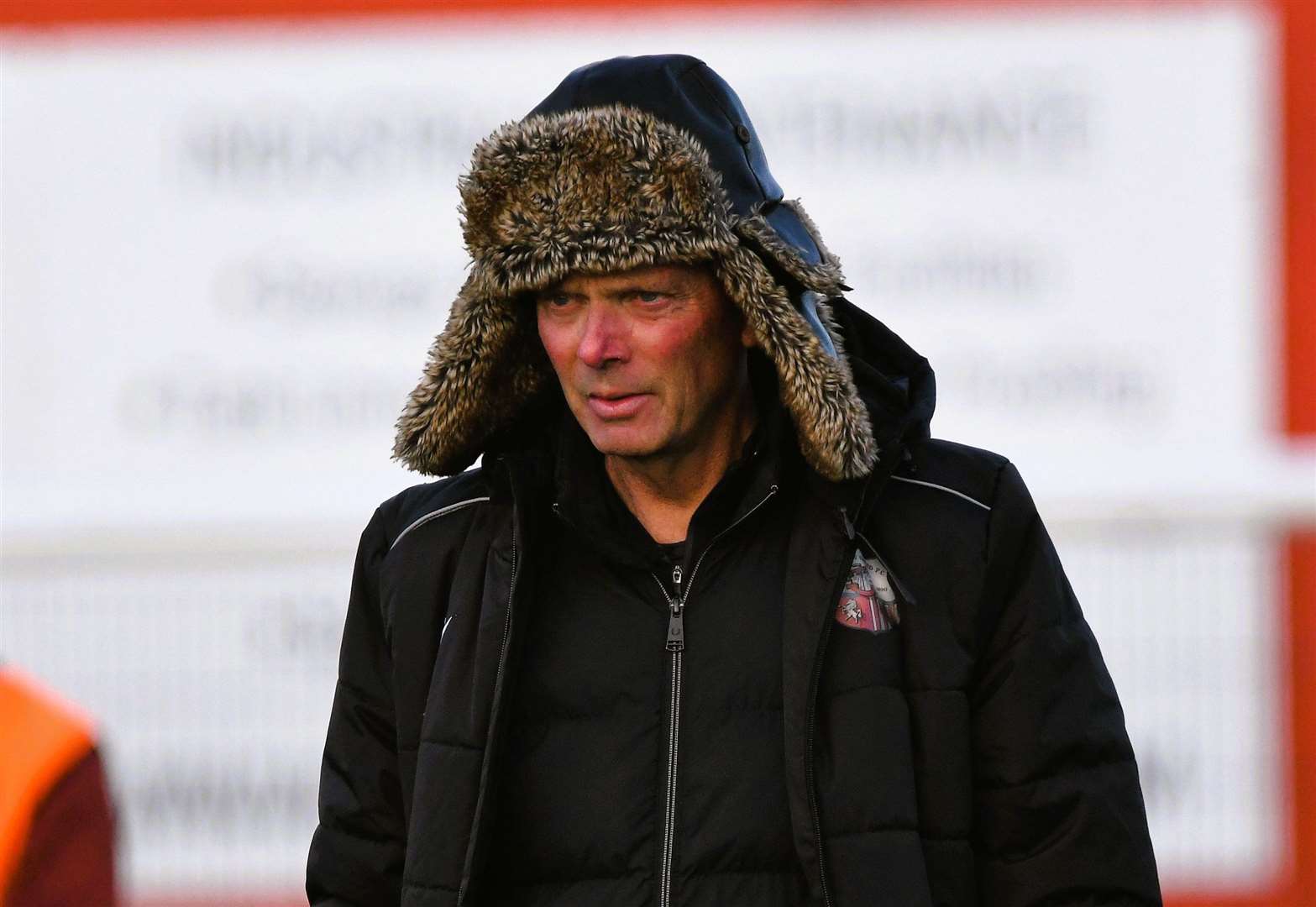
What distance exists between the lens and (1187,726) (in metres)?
6.02

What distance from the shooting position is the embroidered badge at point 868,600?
8.11 ft

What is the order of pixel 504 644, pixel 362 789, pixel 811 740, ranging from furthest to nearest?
pixel 362 789 → pixel 504 644 → pixel 811 740

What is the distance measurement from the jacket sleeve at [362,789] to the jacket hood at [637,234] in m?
0.27

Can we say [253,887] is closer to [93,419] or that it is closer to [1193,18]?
[93,419]

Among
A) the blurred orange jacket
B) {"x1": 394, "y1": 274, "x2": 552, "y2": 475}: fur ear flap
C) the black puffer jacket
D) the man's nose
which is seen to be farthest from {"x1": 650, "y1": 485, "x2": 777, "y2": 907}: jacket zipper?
the blurred orange jacket

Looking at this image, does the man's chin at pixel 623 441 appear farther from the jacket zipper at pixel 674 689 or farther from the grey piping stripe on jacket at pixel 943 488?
the grey piping stripe on jacket at pixel 943 488

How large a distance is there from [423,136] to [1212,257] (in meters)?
2.45

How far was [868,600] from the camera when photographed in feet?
8.16

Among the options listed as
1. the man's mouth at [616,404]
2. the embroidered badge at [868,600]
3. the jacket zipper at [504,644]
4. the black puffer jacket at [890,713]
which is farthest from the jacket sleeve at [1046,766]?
the jacket zipper at [504,644]

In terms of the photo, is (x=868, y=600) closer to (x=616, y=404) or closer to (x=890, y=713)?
(x=890, y=713)

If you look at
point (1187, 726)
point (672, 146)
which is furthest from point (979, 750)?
point (1187, 726)

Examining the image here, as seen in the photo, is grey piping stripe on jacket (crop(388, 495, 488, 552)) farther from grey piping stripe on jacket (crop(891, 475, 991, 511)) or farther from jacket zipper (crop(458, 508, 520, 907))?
grey piping stripe on jacket (crop(891, 475, 991, 511))

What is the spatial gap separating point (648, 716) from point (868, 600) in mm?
302

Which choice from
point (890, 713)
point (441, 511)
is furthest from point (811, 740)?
point (441, 511)
